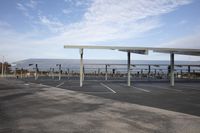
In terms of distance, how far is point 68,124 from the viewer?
7.25 m

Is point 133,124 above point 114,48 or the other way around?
the other way around

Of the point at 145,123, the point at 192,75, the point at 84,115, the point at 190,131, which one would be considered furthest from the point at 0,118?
the point at 192,75

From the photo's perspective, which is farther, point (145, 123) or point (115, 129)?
point (145, 123)

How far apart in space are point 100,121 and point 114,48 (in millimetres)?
14530

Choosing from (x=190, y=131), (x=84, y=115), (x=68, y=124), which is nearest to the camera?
(x=190, y=131)

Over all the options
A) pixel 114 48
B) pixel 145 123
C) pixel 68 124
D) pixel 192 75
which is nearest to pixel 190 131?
pixel 145 123

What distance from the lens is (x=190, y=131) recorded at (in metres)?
6.66

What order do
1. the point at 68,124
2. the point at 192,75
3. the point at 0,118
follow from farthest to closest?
the point at 192,75
the point at 0,118
the point at 68,124

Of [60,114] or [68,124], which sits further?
[60,114]

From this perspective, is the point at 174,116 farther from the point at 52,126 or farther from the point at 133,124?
the point at 52,126

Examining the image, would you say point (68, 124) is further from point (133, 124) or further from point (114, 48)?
point (114, 48)

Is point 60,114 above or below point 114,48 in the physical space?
below

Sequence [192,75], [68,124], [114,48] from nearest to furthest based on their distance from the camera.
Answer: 1. [68,124]
2. [114,48]
3. [192,75]

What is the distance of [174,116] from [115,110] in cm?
201
